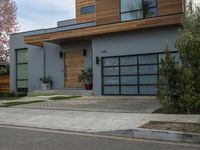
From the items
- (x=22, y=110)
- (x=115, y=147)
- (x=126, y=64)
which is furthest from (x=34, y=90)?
(x=115, y=147)

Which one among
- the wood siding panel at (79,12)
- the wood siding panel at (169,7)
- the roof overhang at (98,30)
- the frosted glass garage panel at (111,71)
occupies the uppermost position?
the wood siding panel at (79,12)

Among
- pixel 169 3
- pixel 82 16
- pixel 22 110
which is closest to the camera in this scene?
pixel 22 110

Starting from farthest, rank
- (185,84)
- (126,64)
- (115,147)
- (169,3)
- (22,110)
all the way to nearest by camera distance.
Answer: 1. (126,64)
2. (169,3)
3. (22,110)
4. (185,84)
5. (115,147)

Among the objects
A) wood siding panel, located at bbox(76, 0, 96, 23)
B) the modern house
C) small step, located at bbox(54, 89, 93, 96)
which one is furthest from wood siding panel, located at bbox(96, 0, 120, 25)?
wood siding panel, located at bbox(76, 0, 96, 23)

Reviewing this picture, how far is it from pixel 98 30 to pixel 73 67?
444 centimetres

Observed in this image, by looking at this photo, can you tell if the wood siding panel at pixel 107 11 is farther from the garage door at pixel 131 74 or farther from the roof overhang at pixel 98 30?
the garage door at pixel 131 74

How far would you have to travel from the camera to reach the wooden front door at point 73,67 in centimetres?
2514

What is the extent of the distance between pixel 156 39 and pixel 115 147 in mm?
12922

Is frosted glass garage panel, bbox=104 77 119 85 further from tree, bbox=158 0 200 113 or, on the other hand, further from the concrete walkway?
tree, bbox=158 0 200 113

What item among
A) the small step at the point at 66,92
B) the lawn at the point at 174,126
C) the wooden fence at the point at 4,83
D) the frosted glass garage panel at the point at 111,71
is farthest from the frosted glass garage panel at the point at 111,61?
the lawn at the point at 174,126

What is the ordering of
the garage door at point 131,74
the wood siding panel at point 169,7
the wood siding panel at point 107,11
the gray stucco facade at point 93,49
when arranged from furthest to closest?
the wood siding panel at point 107,11 → the garage door at point 131,74 → the gray stucco facade at point 93,49 → the wood siding panel at point 169,7

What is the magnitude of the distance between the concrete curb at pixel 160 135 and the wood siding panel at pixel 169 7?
36.8 ft

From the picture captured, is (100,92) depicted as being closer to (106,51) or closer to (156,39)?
(106,51)

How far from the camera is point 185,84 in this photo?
13586mm
